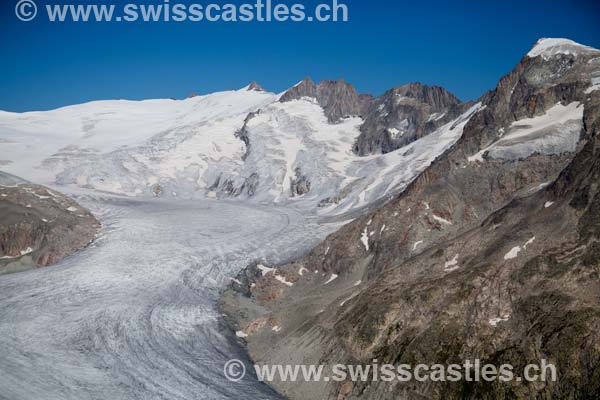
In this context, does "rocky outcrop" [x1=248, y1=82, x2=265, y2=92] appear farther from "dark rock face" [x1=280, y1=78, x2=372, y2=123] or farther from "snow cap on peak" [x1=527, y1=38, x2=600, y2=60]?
"snow cap on peak" [x1=527, y1=38, x2=600, y2=60]

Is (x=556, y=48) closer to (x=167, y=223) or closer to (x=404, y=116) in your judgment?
(x=167, y=223)

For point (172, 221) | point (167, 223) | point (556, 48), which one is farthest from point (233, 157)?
point (556, 48)

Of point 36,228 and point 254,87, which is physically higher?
point 254,87

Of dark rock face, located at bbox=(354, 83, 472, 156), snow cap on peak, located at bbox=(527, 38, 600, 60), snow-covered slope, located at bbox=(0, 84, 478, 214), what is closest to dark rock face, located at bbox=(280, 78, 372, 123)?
snow-covered slope, located at bbox=(0, 84, 478, 214)

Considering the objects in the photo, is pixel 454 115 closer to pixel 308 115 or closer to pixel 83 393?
pixel 308 115

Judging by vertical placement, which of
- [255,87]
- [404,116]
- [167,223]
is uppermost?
[255,87]

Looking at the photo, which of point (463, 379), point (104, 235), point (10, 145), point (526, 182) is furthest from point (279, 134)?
point (463, 379)

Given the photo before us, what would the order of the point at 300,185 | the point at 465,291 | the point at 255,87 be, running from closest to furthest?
the point at 465,291
the point at 300,185
the point at 255,87
